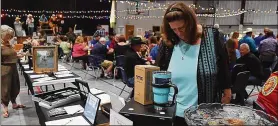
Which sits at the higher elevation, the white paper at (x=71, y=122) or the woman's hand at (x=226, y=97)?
the woman's hand at (x=226, y=97)

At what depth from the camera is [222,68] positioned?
4.48 feet

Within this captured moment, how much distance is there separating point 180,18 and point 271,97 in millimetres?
593

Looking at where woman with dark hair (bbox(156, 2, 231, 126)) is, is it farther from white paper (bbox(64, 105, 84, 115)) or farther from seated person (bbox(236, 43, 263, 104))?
seated person (bbox(236, 43, 263, 104))

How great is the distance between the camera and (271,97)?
1241 millimetres

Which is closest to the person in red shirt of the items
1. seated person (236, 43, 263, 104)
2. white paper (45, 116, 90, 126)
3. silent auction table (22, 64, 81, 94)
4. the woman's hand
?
the woman's hand

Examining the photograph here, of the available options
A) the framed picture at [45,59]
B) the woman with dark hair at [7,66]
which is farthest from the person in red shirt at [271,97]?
the woman with dark hair at [7,66]

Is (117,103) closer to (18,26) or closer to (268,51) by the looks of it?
(268,51)

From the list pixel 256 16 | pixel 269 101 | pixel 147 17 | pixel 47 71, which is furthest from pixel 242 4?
pixel 269 101

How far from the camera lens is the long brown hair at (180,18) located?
1.19 metres

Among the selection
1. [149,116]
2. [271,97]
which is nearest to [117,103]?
[149,116]

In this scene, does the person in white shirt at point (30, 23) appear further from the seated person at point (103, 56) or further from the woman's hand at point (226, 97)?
the woman's hand at point (226, 97)

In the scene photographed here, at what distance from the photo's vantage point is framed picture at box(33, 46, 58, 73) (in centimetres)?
313

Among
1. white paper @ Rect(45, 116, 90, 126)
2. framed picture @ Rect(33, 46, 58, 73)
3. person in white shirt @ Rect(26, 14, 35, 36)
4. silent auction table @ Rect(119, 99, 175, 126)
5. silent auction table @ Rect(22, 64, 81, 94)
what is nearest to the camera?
silent auction table @ Rect(119, 99, 175, 126)

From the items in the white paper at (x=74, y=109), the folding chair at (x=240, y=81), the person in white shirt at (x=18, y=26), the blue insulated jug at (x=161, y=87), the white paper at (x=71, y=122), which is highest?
the person in white shirt at (x=18, y=26)
